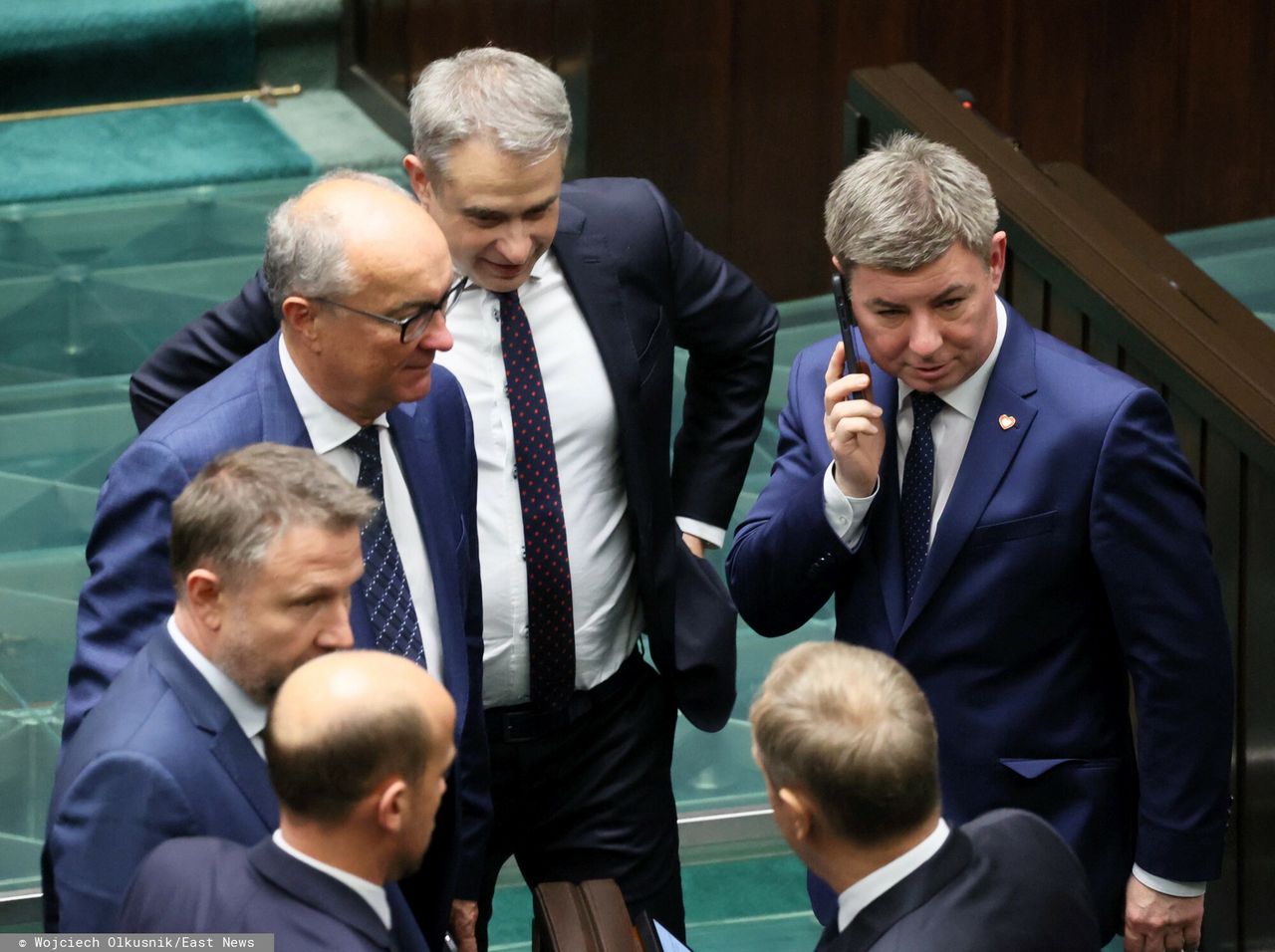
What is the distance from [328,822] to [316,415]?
68 cm

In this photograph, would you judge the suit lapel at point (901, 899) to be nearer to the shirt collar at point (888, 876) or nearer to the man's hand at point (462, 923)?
the shirt collar at point (888, 876)

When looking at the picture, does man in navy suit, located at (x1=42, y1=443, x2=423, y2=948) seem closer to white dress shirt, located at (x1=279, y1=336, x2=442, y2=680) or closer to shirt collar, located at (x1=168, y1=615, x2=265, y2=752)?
shirt collar, located at (x1=168, y1=615, x2=265, y2=752)

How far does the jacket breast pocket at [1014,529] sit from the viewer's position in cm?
238

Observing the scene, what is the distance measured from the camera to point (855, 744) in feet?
5.80

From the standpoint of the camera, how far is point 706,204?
5.38m

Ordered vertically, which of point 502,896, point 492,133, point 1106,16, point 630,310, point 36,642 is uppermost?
point 492,133

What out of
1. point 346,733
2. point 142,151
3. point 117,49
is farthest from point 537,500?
point 117,49

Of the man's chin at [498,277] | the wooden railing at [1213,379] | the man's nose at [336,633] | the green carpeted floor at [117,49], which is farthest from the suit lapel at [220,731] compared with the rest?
the green carpeted floor at [117,49]

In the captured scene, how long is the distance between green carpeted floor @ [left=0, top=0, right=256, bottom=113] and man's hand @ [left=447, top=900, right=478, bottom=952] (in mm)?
4138

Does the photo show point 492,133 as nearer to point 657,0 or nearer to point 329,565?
point 329,565

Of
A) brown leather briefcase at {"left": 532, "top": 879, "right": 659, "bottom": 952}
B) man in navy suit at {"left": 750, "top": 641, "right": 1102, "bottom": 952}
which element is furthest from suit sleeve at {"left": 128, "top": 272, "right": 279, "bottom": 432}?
man in navy suit at {"left": 750, "top": 641, "right": 1102, "bottom": 952}

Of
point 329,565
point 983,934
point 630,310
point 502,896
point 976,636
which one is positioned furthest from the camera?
point 502,896

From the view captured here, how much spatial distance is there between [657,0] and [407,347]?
320 centimetres

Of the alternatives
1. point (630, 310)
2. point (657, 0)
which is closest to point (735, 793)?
point (630, 310)
